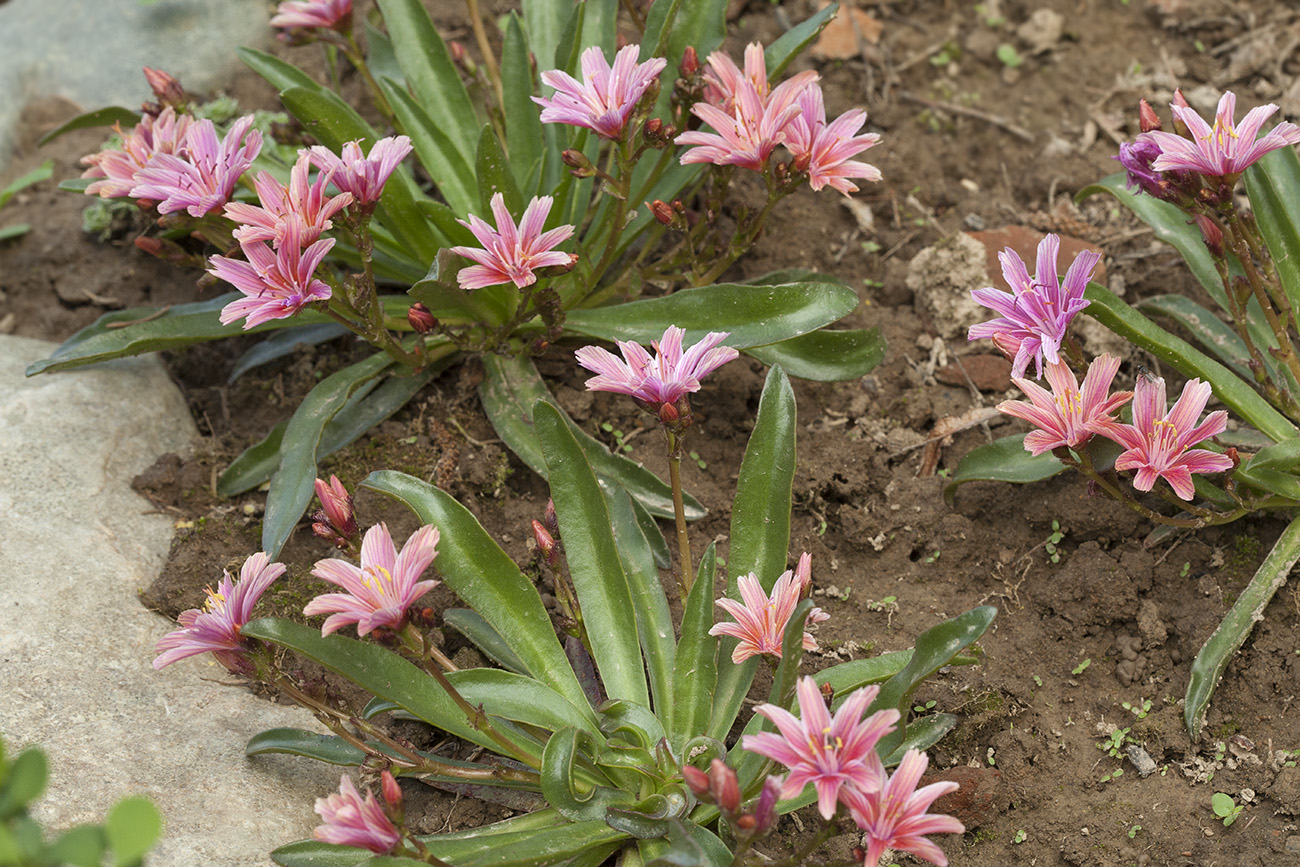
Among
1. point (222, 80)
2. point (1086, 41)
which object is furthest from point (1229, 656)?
point (222, 80)

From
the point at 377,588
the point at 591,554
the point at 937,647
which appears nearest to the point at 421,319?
the point at 591,554

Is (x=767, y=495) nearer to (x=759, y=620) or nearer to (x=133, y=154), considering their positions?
(x=759, y=620)

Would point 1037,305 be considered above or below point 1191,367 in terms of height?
above

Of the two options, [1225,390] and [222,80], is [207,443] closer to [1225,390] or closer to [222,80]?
[222,80]

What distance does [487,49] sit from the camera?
369 cm

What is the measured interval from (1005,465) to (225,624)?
1.98 m

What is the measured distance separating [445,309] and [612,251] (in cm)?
52

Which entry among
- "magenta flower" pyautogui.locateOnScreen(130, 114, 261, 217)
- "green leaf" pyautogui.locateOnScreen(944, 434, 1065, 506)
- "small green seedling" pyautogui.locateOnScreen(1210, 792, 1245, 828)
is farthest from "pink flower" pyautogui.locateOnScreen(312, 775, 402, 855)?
"small green seedling" pyautogui.locateOnScreen(1210, 792, 1245, 828)

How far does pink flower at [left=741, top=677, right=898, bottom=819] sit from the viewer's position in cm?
189

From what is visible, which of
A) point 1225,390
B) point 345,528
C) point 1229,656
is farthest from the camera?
point 1225,390

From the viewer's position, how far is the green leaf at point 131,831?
4.23 feet

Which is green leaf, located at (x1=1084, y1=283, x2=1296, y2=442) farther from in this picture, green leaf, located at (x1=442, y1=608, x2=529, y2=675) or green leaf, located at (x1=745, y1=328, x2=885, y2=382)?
green leaf, located at (x1=442, y1=608, x2=529, y2=675)

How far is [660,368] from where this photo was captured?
7.77ft

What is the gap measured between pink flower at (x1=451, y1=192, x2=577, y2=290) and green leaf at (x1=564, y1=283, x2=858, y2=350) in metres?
0.37
